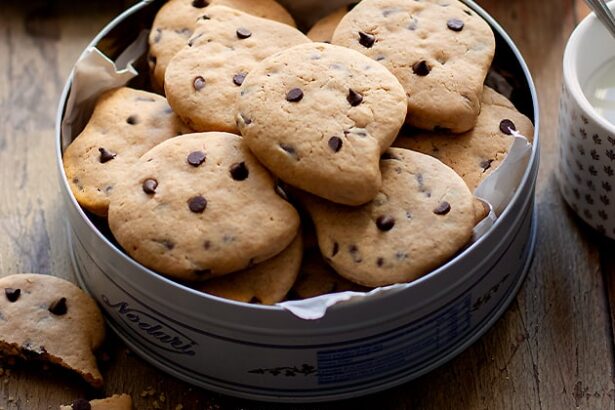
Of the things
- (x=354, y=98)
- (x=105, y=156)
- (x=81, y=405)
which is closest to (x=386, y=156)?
(x=354, y=98)

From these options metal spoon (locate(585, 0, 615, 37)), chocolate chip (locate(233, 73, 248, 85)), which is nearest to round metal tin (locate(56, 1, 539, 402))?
metal spoon (locate(585, 0, 615, 37))

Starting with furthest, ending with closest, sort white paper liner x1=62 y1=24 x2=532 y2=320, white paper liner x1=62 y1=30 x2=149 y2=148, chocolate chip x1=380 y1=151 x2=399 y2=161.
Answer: white paper liner x1=62 y1=30 x2=149 y2=148 < chocolate chip x1=380 y1=151 x2=399 y2=161 < white paper liner x1=62 y1=24 x2=532 y2=320

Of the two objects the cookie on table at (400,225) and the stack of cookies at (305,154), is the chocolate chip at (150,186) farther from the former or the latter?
the cookie on table at (400,225)

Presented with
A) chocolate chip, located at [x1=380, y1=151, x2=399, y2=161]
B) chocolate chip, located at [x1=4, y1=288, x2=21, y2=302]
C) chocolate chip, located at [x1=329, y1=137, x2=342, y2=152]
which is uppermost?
chocolate chip, located at [x1=329, y1=137, x2=342, y2=152]

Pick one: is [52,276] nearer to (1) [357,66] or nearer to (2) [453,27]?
(1) [357,66]

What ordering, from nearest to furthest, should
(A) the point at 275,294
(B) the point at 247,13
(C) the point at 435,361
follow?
1. (A) the point at 275,294
2. (C) the point at 435,361
3. (B) the point at 247,13

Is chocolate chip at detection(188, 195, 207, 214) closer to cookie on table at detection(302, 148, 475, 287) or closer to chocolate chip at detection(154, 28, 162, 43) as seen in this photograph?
cookie on table at detection(302, 148, 475, 287)

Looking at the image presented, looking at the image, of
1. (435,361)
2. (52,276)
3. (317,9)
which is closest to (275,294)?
(435,361)

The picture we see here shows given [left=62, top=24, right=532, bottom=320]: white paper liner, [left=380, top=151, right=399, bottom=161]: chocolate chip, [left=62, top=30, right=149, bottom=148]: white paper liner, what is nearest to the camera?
[left=62, top=24, right=532, bottom=320]: white paper liner
